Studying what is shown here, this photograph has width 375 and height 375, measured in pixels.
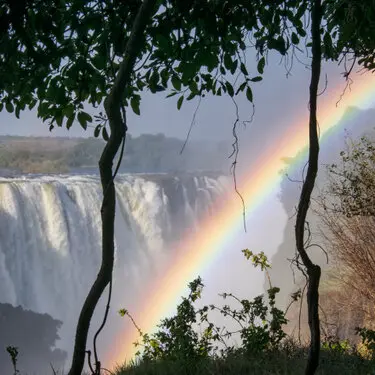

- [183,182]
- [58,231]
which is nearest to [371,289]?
[58,231]

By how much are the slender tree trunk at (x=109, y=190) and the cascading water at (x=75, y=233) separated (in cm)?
1365

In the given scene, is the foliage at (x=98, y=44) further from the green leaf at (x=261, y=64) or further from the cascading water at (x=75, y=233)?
the cascading water at (x=75, y=233)

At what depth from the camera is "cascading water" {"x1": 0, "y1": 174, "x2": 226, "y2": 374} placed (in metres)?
15.2

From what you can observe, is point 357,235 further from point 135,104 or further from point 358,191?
point 135,104

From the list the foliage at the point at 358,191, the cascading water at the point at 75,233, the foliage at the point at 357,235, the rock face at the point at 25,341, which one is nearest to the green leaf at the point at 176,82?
the foliage at the point at 358,191

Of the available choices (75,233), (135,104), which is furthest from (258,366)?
(75,233)

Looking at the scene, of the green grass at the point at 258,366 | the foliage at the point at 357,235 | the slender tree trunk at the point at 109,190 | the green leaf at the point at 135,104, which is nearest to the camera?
the slender tree trunk at the point at 109,190

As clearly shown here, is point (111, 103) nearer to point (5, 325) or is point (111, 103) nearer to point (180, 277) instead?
point (5, 325)

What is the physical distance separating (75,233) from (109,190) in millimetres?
15494

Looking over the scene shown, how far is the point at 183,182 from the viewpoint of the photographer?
72.9 feet

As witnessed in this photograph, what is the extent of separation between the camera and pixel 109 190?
4.71 ft

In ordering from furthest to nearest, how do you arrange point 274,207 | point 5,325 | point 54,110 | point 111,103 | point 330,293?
point 274,207
point 5,325
point 330,293
point 54,110
point 111,103

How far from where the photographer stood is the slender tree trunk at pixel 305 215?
151cm

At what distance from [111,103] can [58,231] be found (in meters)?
15.0
